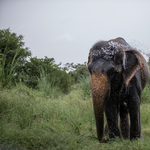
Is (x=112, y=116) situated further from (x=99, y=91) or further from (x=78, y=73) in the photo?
(x=78, y=73)

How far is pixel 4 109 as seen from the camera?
425cm

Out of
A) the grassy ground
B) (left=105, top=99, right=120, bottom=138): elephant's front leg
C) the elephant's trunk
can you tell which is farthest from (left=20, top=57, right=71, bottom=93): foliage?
the elephant's trunk

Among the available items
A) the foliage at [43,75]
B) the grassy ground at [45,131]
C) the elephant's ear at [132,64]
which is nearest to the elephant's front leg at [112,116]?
the grassy ground at [45,131]

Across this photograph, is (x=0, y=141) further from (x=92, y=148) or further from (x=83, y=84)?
(x=83, y=84)

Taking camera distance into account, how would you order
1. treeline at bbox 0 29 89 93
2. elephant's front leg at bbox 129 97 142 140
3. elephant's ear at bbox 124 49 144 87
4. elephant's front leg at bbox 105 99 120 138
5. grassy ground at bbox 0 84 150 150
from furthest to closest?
1. treeline at bbox 0 29 89 93
2. elephant's front leg at bbox 105 99 120 138
3. elephant's front leg at bbox 129 97 142 140
4. elephant's ear at bbox 124 49 144 87
5. grassy ground at bbox 0 84 150 150

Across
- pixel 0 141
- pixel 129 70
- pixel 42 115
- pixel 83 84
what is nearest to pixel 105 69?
pixel 129 70

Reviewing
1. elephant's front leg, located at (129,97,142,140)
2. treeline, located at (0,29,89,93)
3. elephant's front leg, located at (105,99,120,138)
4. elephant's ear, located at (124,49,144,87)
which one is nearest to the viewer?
elephant's ear, located at (124,49,144,87)

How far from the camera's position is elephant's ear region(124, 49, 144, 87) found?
2912 mm

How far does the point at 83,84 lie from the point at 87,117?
4999 mm

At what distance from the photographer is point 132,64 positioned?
2982mm

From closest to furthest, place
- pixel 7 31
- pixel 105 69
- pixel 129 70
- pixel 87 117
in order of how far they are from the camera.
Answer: pixel 105 69 → pixel 129 70 → pixel 87 117 → pixel 7 31

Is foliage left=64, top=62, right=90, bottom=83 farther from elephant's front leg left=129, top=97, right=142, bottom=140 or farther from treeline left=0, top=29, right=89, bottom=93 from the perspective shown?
elephant's front leg left=129, top=97, right=142, bottom=140

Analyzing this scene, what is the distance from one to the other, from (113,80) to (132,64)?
0.53 m

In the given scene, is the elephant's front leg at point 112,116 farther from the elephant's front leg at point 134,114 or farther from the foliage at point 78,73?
the foliage at point 78,73
